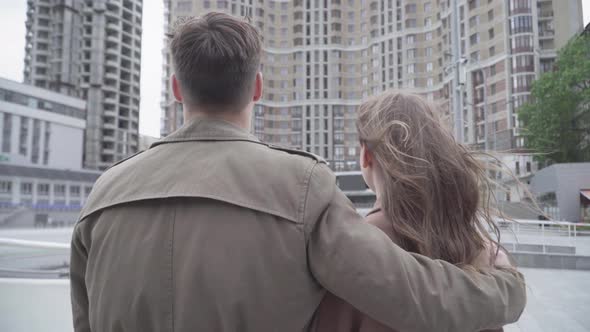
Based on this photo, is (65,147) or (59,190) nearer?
(59,190)

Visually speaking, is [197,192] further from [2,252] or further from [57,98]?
[57,98]

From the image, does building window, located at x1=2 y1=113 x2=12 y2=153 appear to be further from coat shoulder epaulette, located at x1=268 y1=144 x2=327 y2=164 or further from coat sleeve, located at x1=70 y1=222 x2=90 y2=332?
coat shoulder epaulette, located at x1=268 y1=144 x2=327 y2=164

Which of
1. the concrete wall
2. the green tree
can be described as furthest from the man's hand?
the concrete wall

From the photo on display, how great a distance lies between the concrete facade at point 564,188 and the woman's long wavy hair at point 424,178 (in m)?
10.8

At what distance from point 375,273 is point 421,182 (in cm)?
47

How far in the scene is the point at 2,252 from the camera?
12.7 feet

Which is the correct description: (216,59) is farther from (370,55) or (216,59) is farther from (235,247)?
(370,55)

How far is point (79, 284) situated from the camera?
4.25 feet

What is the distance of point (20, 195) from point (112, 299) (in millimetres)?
49498

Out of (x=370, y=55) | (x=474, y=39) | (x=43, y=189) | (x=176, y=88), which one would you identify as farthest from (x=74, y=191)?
(x=176, y=88)

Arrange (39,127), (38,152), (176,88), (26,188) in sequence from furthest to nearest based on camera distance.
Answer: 1. (39,127)
2. (38,152)
3. (26,188)
4. (176,88)

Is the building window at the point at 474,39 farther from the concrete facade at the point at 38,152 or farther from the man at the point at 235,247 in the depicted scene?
the man at the point at 235,247

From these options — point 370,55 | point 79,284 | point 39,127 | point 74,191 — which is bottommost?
point 74,191

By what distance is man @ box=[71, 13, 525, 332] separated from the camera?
1.00m
